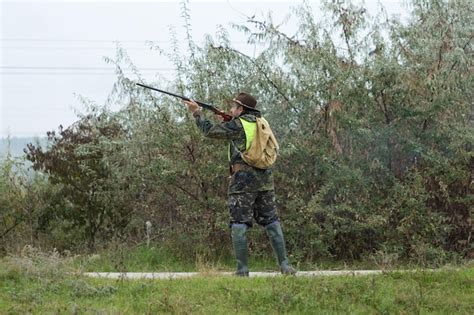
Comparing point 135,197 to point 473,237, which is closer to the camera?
point 473,237

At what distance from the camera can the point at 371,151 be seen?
12023 mm

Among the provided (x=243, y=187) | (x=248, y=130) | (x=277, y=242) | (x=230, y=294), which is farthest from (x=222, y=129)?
(x=230, y=294)

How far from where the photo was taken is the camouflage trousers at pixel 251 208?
25.9 ft

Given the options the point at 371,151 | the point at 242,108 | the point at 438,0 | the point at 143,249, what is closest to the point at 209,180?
the point at 143,249

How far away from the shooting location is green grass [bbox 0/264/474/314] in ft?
21.9

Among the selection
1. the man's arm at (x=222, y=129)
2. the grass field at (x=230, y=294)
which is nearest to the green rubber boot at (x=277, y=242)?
the grass field at (x=230, y=294)

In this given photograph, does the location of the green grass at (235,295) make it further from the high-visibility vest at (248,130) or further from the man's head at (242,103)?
the man's head at (242,103)

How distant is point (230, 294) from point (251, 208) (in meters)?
1.24

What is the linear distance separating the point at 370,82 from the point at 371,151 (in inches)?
44.3

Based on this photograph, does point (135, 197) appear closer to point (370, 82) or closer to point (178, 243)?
point (178, 243)

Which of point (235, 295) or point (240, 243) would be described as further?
point (240, 243)

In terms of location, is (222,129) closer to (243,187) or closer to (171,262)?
(243,187)

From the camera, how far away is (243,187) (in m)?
7.88

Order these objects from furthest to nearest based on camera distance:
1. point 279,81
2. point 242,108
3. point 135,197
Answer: point 135,197
point 279,81
point 242,108
